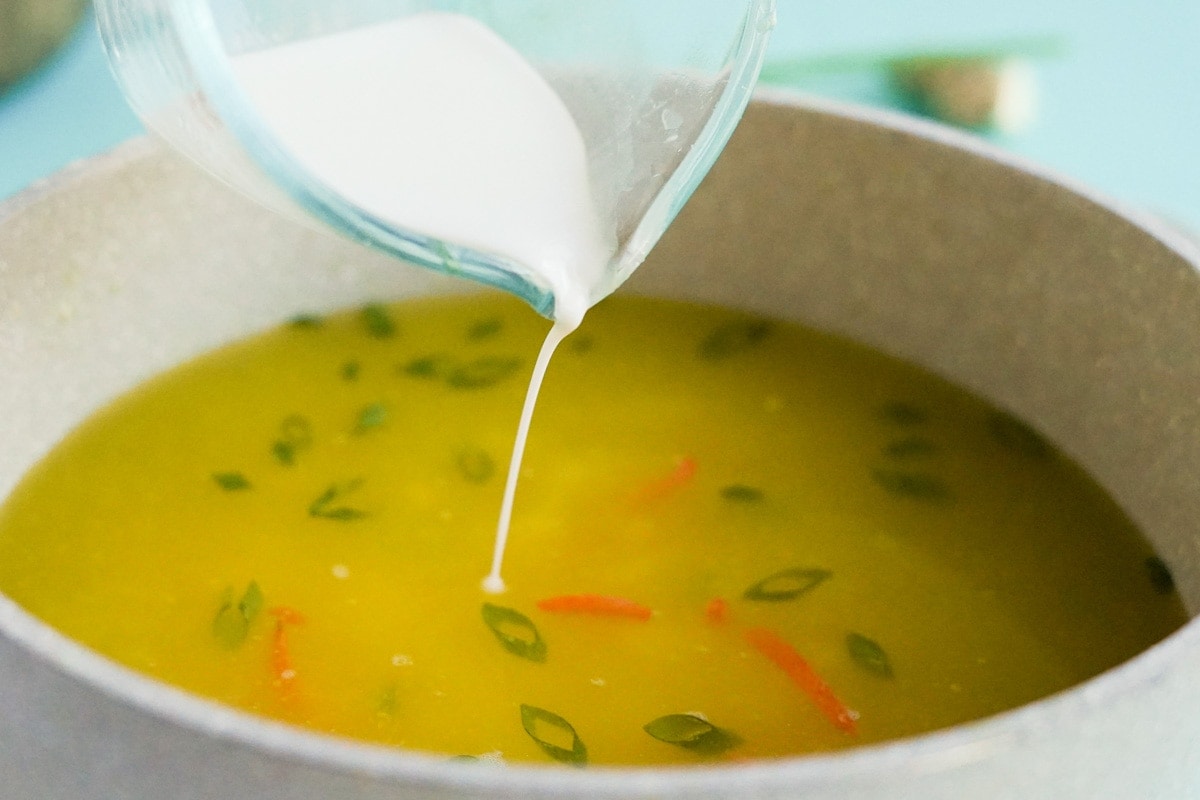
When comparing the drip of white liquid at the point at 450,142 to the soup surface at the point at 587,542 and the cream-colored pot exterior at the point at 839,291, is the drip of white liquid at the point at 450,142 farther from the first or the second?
the cream-colored pot exterior at the point at 839,291

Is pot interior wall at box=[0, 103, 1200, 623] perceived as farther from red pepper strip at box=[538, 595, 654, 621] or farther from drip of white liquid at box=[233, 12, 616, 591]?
red pepper strip at box=[538, 595, 654, 621]

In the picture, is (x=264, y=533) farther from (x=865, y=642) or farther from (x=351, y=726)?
(x=865, y=642)

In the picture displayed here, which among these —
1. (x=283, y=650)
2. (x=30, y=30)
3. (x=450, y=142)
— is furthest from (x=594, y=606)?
(x=30, y=30)

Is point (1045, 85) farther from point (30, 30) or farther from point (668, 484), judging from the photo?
point (30, 30)

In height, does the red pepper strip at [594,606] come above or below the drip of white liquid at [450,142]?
below

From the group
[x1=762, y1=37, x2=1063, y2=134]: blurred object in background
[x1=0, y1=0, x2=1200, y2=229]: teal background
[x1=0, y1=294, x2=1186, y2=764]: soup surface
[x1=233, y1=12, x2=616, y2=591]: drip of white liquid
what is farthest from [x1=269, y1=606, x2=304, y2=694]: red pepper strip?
[x1=762, y1=37, x2=1063, y2=134]: blurred object in background

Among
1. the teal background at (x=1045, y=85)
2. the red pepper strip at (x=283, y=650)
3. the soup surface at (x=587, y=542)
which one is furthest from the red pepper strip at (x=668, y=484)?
the teal background at (x=1045, y=85)
